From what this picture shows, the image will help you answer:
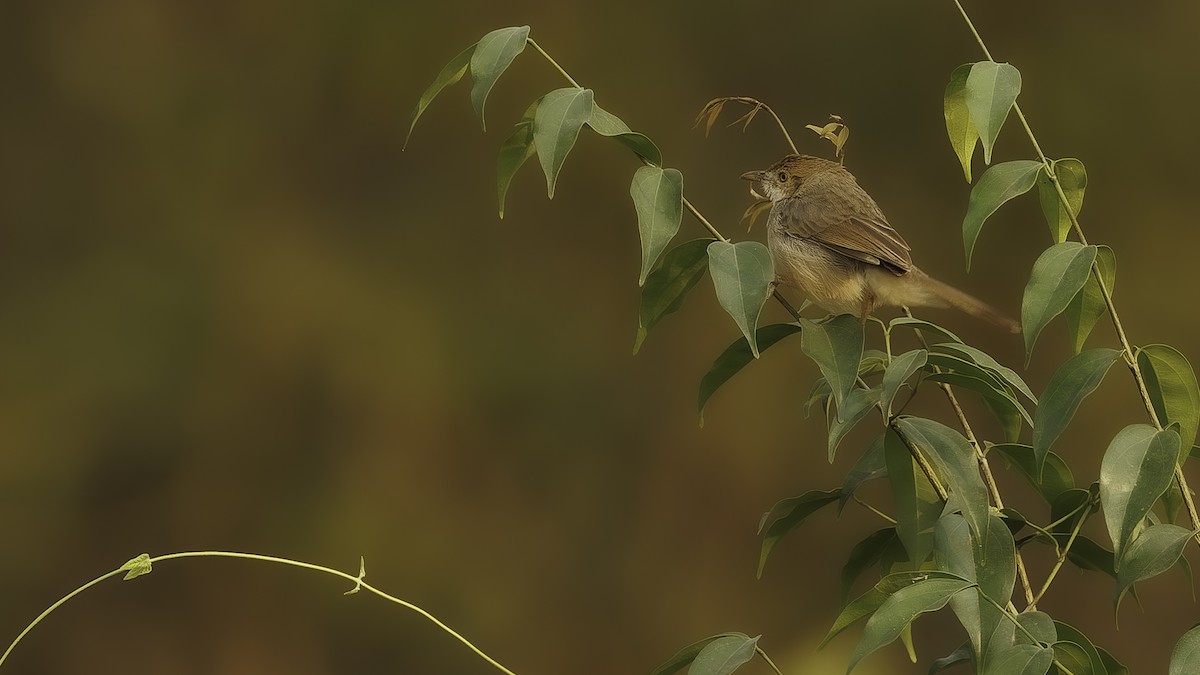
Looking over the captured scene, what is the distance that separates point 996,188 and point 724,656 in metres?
0.35

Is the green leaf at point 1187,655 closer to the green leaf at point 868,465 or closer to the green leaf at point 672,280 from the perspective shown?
the green leaf at point 868,465

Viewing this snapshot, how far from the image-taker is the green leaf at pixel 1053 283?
2.56 ft

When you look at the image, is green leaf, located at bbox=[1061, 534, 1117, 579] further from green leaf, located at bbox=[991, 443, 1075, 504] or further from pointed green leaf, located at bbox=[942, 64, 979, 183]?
pointed green leaf, located at bbox=[942, 64, 979, 183]

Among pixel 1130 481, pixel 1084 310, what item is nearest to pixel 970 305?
pixel 1084 310

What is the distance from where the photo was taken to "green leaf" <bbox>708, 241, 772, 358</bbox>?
76cm

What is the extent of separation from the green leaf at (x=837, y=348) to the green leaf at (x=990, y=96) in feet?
0.44

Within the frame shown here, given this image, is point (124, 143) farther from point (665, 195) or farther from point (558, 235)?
point (665, 195)

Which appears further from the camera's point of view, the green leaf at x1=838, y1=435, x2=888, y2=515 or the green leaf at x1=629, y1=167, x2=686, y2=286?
the green leaf at x1=838, y1=435, x2=888, y2=515

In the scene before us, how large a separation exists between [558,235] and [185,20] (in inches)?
42.5

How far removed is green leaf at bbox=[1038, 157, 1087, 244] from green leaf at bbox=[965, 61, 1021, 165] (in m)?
0.09

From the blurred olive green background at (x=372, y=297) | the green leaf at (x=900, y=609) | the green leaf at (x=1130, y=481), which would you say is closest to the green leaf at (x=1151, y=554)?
the green leaf at (x=1130, y=481)

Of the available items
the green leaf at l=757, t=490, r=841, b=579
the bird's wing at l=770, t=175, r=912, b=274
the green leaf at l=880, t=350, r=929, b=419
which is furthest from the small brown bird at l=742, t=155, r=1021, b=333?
A: the green leaf at l=880, t=350, r=929, b=419

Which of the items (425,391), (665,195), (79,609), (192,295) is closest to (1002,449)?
(665,195)

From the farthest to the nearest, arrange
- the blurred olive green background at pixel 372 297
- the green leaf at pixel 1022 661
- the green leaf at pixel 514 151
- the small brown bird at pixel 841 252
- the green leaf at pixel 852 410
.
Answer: the blurred olive green background at pixel 372 297 < the small brown bird at pixel 841 252 < the green leaf at pixel 514 151 < the green leaf at pixel 852 410 < the green leaf at pixel 1022 661
